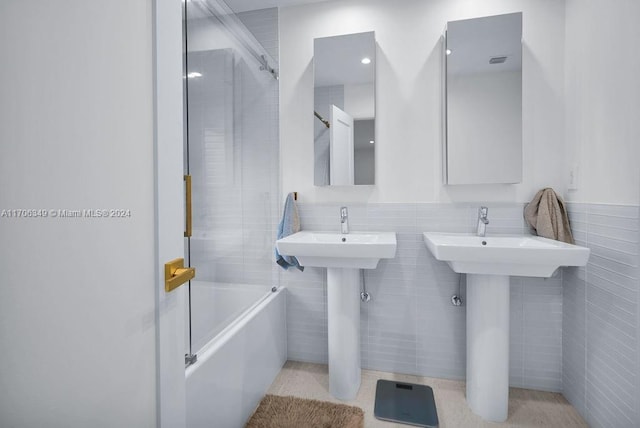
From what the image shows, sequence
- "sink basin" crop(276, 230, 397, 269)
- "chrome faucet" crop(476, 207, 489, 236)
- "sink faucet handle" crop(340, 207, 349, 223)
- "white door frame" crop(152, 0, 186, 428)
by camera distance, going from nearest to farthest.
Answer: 1. "white door frame" crop(152, 0, 186, 428)
2. "sink basin" crop(276, 230, 397, 269)
3. "chrome faucet" crop(476, 207, 489, 236)
4. "sink faucet handle" crop(340, 207, 349, 223)

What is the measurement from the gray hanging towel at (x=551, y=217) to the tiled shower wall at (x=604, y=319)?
0.05 meters

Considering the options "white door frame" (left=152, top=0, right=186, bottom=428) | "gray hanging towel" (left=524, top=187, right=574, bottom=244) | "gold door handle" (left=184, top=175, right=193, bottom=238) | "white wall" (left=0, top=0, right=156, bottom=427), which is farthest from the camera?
"gray hanging towel" (left=524, top=187, right=574, bottom=244)

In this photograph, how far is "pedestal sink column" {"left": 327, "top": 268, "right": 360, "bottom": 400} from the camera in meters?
1.77

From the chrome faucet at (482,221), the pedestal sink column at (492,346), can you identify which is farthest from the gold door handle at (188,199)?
the chrome faucet at (482,221)

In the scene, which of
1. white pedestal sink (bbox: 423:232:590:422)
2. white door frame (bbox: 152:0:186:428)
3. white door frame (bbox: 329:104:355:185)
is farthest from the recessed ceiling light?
white door frame (bbox: 152:0:186:428)

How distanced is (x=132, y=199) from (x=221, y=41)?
104 cm

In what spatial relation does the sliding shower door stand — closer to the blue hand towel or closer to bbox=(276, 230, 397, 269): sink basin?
the blue hand towel

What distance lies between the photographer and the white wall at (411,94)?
1.83 m

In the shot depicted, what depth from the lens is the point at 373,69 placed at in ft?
6.56

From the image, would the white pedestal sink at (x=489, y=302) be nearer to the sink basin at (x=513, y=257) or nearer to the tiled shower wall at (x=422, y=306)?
the sink basin at (x=513, y=257)

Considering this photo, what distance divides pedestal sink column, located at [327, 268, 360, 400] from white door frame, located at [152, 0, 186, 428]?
2.98 ft

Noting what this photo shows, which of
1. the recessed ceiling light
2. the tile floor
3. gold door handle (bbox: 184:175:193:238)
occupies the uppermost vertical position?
the recessed ceiling light

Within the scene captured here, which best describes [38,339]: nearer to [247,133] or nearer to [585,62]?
[247,133]

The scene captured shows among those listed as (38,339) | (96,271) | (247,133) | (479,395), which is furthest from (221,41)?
(479,395)
